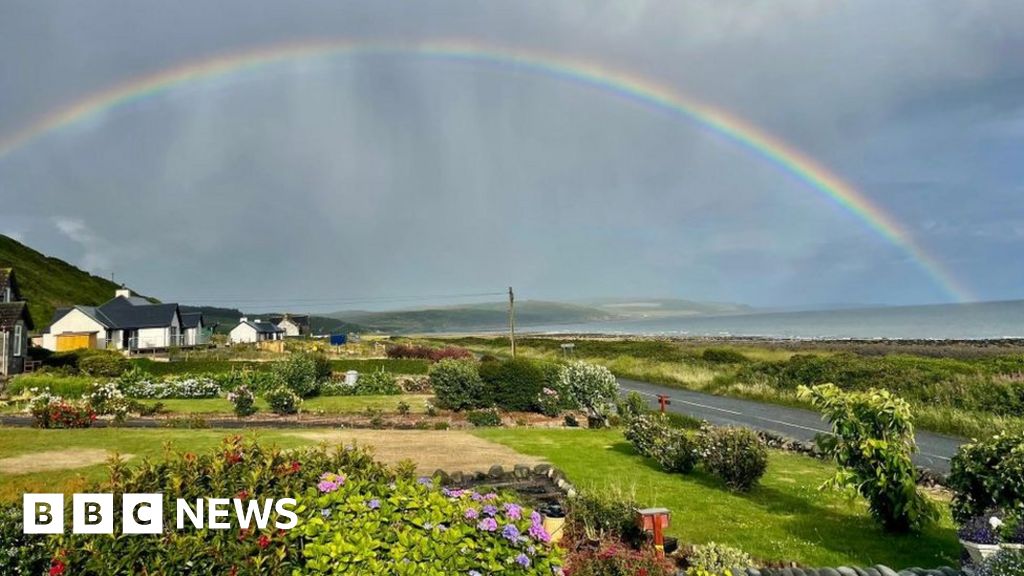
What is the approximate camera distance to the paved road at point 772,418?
1917 cm

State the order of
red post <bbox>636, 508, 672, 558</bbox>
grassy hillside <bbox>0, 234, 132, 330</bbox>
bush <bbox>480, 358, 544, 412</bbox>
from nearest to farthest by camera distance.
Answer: red post <bbox>636, 508, 672, 558</bbox> → bush <bbox>480, 358, 544, 412</bbox> → grassy hillside <bbox>0, 234, 132, 330</bbox>

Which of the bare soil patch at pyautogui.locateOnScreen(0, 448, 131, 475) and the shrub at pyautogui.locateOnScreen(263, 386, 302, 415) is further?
the shrub at pyautogui.locateOnScreen(263, 386, 302, 415)

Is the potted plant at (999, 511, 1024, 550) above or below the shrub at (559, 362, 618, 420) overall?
above

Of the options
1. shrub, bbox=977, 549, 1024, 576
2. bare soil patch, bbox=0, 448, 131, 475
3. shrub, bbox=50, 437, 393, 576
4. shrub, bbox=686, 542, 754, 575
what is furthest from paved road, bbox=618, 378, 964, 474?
bare soil patch, bbox=0, 448, 131, 475

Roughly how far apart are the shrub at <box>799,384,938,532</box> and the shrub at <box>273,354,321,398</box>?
27.7m

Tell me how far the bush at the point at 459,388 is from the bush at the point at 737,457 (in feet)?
51.5

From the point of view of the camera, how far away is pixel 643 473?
1462 centimetres

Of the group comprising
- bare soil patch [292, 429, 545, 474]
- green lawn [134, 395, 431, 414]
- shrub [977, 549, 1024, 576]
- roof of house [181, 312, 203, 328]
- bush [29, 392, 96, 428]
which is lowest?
green lawn [134, 395, 431, 414]

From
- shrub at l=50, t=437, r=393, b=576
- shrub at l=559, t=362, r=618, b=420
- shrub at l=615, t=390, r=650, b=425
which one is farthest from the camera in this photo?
shrub at l=559, t=362, r=618, b=420

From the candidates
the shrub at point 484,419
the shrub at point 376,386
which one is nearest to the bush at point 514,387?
the shrub at point 484,419

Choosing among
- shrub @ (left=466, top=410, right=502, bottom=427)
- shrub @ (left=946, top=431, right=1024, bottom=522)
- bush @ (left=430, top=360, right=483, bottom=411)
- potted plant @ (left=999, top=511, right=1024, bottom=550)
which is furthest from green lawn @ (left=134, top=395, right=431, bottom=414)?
potted plant @ (left=999, top=511, right=1024, bottom=550)

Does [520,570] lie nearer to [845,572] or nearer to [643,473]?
[845,572]

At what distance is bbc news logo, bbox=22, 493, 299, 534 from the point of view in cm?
540

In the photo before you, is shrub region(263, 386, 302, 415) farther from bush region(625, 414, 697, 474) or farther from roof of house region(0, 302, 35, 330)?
roof of house region(0, 302, 35, 330)
